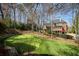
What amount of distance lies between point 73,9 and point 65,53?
46cm

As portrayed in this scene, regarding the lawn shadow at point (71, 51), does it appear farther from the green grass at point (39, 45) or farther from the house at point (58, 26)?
the house at point (58, 26)

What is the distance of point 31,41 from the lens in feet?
6.83

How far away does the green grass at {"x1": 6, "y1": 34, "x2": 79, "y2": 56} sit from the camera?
2.06m

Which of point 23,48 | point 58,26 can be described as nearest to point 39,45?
point 23,48

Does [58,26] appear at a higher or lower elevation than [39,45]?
higher

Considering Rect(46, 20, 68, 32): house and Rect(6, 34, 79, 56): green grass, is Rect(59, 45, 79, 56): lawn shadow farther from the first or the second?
Rect(46, 20, 68, 32): house

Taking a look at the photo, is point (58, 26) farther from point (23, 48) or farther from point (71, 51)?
point (23, 48)

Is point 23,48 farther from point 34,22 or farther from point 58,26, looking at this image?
point 58,26

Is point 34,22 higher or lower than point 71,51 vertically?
higher

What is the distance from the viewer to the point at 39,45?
2078 mm

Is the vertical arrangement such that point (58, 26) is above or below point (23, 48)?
above

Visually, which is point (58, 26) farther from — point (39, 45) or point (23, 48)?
point (23, 48)

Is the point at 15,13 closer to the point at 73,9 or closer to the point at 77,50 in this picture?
the point at 73,9

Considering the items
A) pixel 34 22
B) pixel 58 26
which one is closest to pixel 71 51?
pixel 58 26
